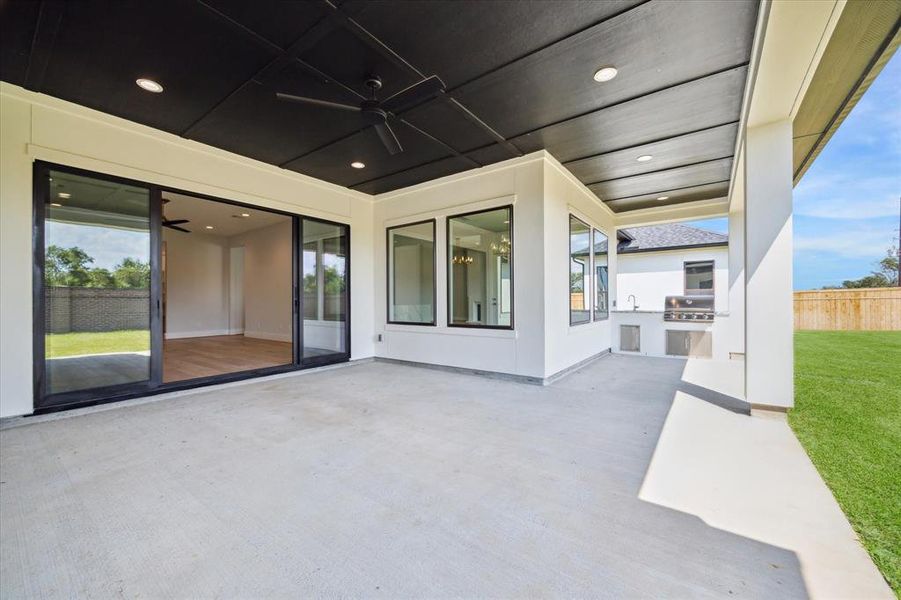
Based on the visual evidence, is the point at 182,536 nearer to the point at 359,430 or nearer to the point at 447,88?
the point at 359,430

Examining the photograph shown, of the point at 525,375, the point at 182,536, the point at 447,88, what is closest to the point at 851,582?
the point at 182,536

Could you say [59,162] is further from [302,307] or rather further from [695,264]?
[695,264]

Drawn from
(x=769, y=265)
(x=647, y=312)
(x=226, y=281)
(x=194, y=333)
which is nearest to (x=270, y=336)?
(x=194, y=333)

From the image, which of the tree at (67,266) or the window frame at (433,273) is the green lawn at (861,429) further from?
the tree at (67,266)

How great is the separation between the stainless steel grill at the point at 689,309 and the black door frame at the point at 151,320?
241 inches

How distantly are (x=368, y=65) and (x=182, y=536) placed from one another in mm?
3226

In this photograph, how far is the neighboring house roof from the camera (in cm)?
985

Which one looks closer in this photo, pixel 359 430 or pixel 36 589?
pixel 36 589

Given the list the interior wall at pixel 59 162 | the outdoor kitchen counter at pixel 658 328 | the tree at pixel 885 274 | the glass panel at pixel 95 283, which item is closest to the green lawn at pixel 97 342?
the glass panel at pixel 95 283

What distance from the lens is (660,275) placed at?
34.3 feet

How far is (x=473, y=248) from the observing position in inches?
239

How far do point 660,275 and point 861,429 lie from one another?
8.35 m

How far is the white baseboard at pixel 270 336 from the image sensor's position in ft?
29.5

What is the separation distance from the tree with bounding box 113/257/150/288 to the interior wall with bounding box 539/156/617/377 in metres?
4.58
